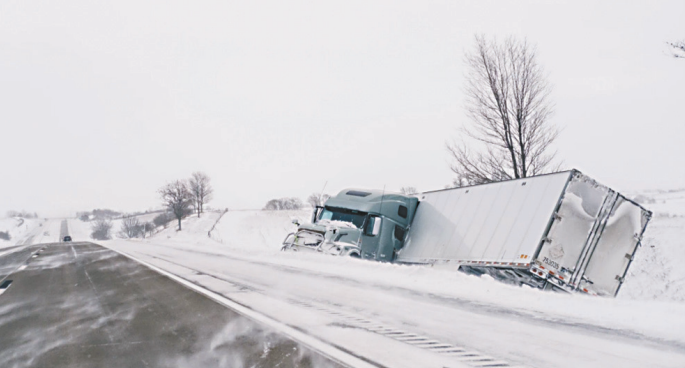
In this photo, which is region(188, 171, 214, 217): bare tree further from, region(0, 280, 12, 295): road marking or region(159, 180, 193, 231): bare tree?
region(0, 280, 12, 295): road marking

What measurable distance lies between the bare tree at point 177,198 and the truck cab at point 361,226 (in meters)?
60.8

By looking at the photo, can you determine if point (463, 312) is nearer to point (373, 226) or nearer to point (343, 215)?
point (373, 226)

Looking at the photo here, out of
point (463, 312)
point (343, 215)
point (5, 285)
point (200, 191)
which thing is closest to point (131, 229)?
point (200, 191)

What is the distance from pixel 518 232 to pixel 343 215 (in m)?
6.31

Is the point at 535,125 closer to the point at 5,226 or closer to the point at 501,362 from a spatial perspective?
the point at 501,362

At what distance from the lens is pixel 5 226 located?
12606 centimetres

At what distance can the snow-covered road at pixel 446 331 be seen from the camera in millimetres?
4016

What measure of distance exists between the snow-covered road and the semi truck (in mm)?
3364

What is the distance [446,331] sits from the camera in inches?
203

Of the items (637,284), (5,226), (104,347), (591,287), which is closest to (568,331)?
(104,347)

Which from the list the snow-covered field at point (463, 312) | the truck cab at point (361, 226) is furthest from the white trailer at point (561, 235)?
the truck cab at point (361, 226)

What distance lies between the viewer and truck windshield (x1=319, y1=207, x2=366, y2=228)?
1541cm

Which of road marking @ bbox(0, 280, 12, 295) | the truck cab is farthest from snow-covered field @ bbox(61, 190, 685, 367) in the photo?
road marking @ bbox(0, 280, 12, 295)

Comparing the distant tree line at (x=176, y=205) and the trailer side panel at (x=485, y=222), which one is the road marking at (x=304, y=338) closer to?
the trailer side panel at (x=485, y=222)
